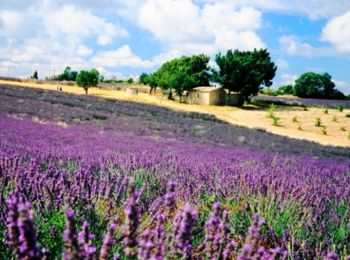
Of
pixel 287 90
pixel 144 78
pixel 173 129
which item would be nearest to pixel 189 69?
pixel 144 78

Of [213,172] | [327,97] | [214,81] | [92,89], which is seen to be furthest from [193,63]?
[213,172]

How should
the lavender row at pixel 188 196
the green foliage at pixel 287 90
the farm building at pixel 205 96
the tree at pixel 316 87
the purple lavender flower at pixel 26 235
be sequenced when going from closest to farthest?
the purple lavender flower at pixel 26 235
the lavender row at pixel 188 196
the farm building at pixel 205 96
the tree at pixel 316 87
the green foliage at pixel 287 90

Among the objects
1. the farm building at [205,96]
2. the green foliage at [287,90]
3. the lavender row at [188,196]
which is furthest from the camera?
the green foliage at [287,90]

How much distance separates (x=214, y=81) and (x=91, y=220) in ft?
173

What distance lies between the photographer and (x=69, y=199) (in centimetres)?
273

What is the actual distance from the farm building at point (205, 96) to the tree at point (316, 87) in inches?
1364

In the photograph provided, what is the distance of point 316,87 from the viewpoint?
83.6 metres

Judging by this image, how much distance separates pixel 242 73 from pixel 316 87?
36.0 metres

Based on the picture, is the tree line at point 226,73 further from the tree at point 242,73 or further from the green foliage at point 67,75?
the green foliage at point 67,75

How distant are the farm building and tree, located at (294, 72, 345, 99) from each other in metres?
34.6

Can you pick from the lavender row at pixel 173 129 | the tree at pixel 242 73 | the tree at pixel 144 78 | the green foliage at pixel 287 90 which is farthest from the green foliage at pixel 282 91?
the lavender row at pixel 173 129

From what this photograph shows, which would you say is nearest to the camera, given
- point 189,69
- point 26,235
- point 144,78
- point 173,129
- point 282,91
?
point 26,235

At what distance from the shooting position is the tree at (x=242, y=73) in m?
52.2

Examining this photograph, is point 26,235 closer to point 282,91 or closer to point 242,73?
point 242,73
